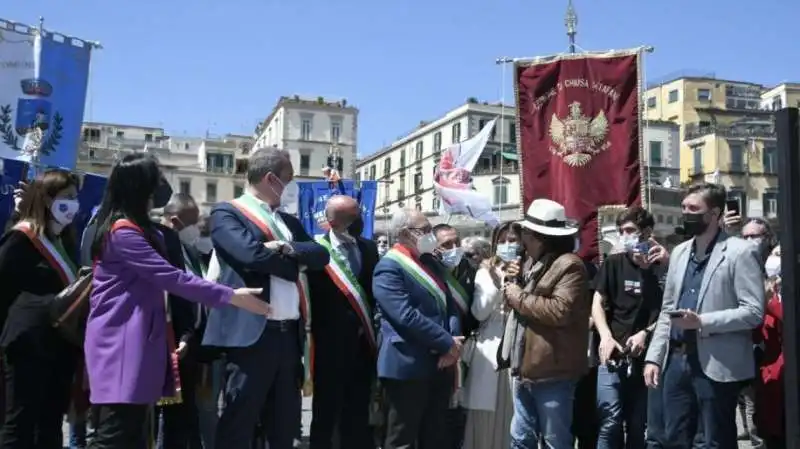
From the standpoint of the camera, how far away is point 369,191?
14.3 m

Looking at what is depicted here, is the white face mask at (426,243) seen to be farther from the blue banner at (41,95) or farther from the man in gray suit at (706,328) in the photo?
the blue banner at (41,95)

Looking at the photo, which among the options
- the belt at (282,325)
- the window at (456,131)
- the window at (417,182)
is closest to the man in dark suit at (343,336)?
the belt at (282,325)

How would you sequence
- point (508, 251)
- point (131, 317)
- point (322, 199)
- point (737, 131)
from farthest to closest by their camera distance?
point (737, 131)
point (322, 199)
point (508, 251)
point (131, 317)

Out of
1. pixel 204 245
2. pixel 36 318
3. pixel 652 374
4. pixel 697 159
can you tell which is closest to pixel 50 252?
pixel 36 318

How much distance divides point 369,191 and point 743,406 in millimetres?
7192

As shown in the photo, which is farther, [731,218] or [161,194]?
[731,218]

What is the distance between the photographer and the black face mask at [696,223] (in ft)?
18.4

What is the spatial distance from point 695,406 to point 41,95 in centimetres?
771

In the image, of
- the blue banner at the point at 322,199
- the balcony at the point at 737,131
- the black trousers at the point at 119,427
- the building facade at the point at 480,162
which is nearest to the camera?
the black trousers at the point at 119,427

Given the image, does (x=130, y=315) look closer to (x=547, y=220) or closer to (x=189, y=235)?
(x=189, y=235)

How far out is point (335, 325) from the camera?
655cm

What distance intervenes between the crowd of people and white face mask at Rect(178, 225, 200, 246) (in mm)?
25

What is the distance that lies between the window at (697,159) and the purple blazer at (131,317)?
3238 inches

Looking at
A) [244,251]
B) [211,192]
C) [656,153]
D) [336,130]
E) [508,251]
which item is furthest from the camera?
[336,130]
